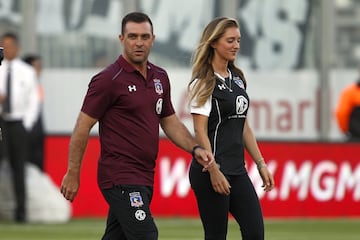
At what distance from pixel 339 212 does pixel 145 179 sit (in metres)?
10.2

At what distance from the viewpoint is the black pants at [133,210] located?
8758mm

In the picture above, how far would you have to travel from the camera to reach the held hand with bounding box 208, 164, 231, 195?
30.1ft

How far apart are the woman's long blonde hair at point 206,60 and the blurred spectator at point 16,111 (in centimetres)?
794

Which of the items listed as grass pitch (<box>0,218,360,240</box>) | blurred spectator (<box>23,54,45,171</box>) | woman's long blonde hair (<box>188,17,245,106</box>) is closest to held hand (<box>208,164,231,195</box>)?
woman's long blonde hair (<box>188,17,245,106</box>)

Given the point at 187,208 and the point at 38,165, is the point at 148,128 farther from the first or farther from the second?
the point at 38,165

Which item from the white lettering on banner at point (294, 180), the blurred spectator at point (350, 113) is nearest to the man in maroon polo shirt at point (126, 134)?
the white lettering on banner at point (294, 180)

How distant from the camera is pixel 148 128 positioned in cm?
894

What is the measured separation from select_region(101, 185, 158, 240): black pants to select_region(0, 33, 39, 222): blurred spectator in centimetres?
856

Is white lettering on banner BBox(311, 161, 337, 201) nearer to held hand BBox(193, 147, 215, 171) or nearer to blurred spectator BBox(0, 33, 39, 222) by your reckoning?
blurred spectator BBox(0, 33, 39, 222)

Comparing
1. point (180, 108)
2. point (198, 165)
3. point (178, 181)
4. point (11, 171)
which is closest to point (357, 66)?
point (180, 108)

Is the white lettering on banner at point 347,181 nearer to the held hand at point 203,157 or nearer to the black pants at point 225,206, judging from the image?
the black pants at point 225,206

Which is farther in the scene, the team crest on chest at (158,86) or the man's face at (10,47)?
the man's face at (10,47)

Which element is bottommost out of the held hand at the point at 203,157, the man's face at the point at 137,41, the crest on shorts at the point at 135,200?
the crest on shorts at the point at 135,200

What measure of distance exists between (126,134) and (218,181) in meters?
0.77
